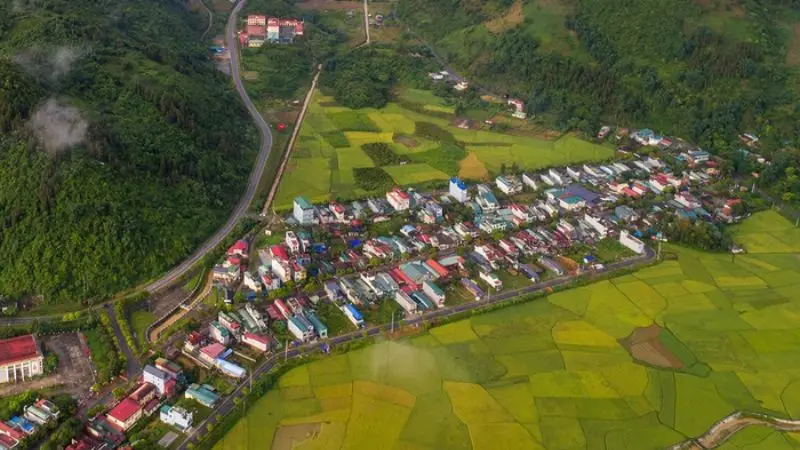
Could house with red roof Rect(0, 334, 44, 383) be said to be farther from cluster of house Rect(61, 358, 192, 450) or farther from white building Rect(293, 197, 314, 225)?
white building Rect(293, 197, 314, 225)

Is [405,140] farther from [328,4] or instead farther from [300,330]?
[328,4]

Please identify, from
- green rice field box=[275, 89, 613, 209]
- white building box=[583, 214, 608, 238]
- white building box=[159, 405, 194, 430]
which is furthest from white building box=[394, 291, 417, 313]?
white building box=[583, 214, 608, 238]

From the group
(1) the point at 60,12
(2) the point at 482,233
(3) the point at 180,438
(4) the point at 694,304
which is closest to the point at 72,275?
(3) the point at 180,438

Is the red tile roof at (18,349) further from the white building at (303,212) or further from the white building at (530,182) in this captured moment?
the white building at (530,182)

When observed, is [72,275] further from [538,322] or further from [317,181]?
[538,322]

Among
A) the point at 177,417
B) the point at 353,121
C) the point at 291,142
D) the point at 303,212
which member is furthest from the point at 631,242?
the point at 177,417

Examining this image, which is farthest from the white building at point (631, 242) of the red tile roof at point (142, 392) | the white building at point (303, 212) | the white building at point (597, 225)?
the red tile roof at point (142, 392)
